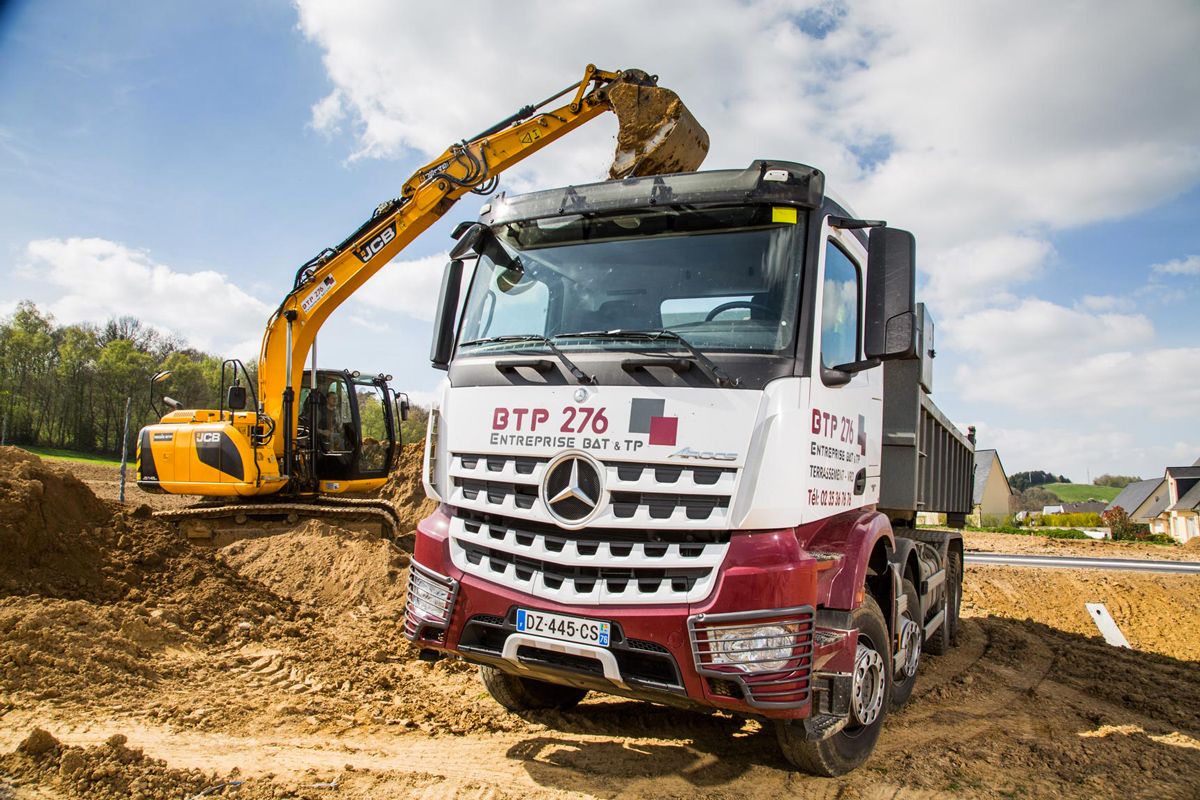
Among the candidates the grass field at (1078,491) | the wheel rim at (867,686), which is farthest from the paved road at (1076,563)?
the grass field at (1078,491)

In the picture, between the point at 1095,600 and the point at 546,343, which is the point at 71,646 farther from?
the point at 1095,600

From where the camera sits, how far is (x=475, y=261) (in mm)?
4949

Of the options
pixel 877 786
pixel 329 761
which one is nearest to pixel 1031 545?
pixel 877 786

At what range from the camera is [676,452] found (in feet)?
12.1

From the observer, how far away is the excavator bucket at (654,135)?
21.8ft

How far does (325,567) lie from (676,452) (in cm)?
705

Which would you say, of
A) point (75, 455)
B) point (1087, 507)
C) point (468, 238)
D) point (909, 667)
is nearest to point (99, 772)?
point (468, 238)

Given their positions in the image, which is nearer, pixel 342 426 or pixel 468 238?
pixel 468 238

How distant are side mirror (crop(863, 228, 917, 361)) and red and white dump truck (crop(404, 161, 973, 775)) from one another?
11 millimetres

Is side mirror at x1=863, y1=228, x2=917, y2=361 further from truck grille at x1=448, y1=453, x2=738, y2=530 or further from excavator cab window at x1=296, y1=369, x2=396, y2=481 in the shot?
excavator cab window at x1=296, y1=369, x2=396, y2=481

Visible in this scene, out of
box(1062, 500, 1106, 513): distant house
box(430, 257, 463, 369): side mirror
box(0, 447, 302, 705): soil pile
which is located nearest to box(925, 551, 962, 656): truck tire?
box(430, 257, 463, 369): side mirror

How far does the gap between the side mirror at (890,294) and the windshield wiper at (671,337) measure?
94 centimetres

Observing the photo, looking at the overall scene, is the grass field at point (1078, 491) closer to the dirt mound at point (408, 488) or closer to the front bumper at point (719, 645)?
the dirt mound at point (408, 488)

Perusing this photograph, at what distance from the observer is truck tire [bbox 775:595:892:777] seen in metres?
4.05
